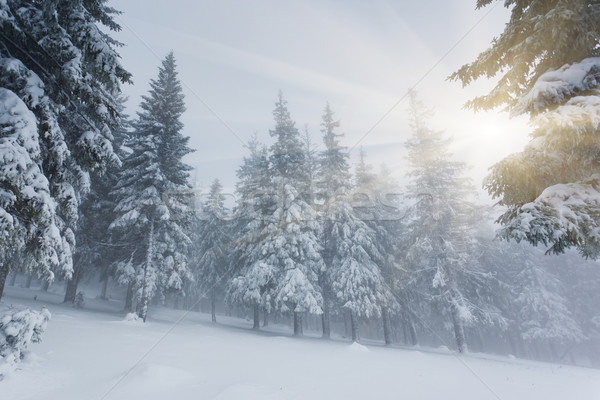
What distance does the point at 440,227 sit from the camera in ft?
69.1

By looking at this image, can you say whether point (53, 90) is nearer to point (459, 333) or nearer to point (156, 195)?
point (156, 195)

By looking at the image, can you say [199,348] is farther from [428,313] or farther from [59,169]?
[428,313]

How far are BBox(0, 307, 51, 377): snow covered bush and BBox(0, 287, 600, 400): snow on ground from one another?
354mm

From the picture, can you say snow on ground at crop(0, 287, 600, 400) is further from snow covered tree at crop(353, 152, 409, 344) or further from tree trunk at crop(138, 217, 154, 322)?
snow covered tree at crop(353, 152, 409, 344)

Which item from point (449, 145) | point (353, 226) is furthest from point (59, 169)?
point (449, 145)

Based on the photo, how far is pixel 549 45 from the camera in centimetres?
625

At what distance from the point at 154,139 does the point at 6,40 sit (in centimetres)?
1271

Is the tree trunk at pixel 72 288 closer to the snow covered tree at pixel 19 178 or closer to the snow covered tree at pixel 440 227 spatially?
the snow covered tree at pixel 19 178

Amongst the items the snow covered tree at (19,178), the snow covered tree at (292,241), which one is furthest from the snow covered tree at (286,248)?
the snow covered tree at (19,178)

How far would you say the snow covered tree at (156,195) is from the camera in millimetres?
17906

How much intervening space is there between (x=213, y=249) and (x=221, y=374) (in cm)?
2148

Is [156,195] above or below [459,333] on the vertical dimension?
above

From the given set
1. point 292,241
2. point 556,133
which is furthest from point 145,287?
point 556,133

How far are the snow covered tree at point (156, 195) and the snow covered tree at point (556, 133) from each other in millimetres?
16957
